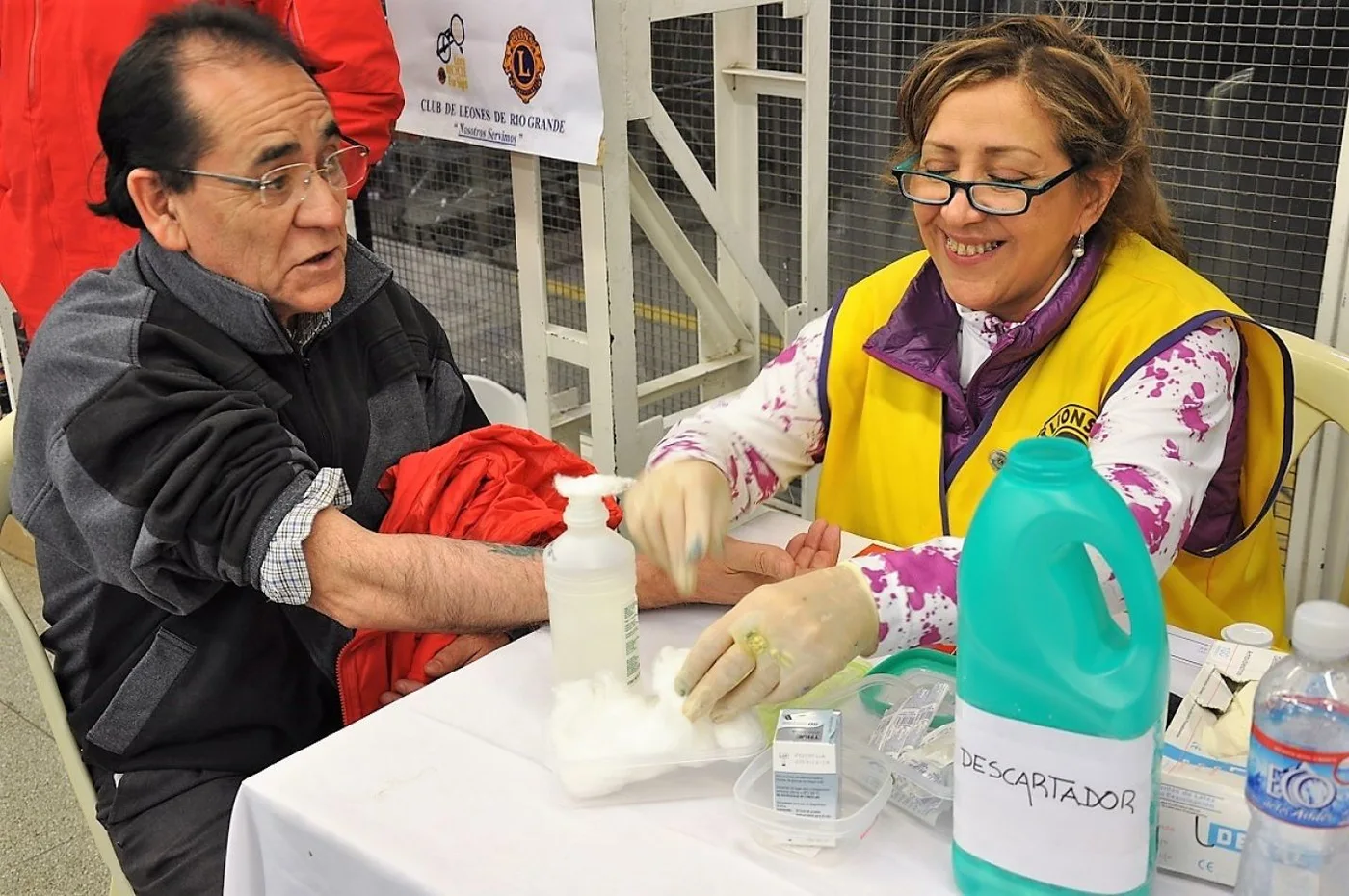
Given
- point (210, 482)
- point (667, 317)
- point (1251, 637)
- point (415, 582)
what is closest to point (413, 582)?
point (415, 582)

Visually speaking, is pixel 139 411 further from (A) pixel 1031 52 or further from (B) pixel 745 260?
(B) pixel 745 260

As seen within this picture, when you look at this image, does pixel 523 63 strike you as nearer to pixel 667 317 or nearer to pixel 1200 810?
pixel 667 317

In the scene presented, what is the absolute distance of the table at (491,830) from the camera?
3.34ft

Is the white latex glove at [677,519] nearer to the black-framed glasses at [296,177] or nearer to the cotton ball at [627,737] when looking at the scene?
the cotton ball at [627,737]

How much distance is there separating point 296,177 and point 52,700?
664mm

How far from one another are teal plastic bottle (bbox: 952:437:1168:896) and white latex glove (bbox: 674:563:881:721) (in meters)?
0.23

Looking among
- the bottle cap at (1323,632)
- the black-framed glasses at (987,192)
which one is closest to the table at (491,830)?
the bottle cap at (1323,632)

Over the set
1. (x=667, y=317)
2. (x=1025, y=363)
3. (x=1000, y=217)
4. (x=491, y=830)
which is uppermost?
(x=1000, y=217)

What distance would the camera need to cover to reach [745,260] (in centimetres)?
265

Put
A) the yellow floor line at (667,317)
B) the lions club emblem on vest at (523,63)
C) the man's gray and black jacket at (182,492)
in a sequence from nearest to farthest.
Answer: the man's gray and black jacket at (182,492)
the lions club emblem on vest at (523,63)
the yellow floor line at (667,317)

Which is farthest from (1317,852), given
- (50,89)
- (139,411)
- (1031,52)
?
(50,89)

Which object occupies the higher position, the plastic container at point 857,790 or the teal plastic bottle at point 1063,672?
the teal plastic bottle at point 1063,672

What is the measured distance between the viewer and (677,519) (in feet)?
4.43

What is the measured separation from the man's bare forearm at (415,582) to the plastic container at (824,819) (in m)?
0.38
